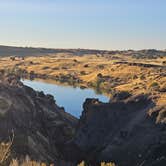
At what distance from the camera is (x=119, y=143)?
4219 centimetres

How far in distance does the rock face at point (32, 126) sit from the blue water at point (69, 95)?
24720mm

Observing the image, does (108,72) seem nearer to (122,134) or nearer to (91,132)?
(91,132)

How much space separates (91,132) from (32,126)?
6.06 metres

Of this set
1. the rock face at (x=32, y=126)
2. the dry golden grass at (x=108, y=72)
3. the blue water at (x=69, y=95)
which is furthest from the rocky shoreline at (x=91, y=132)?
the dry golden grass at (x=108, y=72)

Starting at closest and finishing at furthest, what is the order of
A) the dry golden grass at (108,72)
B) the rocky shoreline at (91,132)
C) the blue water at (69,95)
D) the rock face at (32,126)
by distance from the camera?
1. the rock face at (32,126)
2. the rocky shoreline at (91,132)
3. the blue water at (69,95)
4. the dry golden grass at (108,72)

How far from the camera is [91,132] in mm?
47906

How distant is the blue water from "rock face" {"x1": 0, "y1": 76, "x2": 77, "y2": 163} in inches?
973

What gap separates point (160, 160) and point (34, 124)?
54.6 ft

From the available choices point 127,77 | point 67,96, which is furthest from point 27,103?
point 127,77

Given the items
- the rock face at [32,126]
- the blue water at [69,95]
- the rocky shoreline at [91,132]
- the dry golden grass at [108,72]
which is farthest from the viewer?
the dry golden grass at [108,72]

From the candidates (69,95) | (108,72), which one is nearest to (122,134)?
(69,95)

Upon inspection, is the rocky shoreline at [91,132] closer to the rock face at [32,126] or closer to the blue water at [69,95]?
the rock face at [32,126]

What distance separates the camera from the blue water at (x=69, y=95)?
8860 cm

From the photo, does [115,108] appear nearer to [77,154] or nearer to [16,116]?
[77,154]
